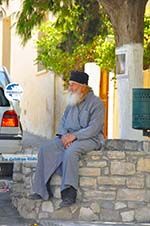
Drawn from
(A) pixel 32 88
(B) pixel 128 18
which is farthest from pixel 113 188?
(A) pixel 32 88

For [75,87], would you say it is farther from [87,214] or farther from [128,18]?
[128,18]

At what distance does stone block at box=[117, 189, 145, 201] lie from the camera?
7.67 metres

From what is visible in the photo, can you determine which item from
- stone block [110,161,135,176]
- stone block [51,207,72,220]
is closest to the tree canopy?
stone block [110,161,135,176]

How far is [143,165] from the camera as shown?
765 centimetres

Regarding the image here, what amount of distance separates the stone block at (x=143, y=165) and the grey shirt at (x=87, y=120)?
20.0 inches

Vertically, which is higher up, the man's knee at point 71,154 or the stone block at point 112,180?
the man's knee at point 71,154

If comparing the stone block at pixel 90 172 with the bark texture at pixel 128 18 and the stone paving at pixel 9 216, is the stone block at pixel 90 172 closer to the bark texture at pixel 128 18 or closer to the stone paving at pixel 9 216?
the stone paving at pixel 9 216

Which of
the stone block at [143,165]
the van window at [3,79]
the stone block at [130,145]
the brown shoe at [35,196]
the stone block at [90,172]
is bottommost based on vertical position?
the brown shoe at [35,196]

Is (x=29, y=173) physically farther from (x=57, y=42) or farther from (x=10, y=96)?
(x=57, y=42)

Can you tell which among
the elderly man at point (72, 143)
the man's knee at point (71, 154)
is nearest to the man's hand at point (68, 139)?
the elderly man at point (72, 143)

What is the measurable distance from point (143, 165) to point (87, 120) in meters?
0.78

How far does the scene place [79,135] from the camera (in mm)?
7684

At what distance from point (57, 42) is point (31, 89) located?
28.5 feet

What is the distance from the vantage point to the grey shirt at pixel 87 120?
770 centimetres
